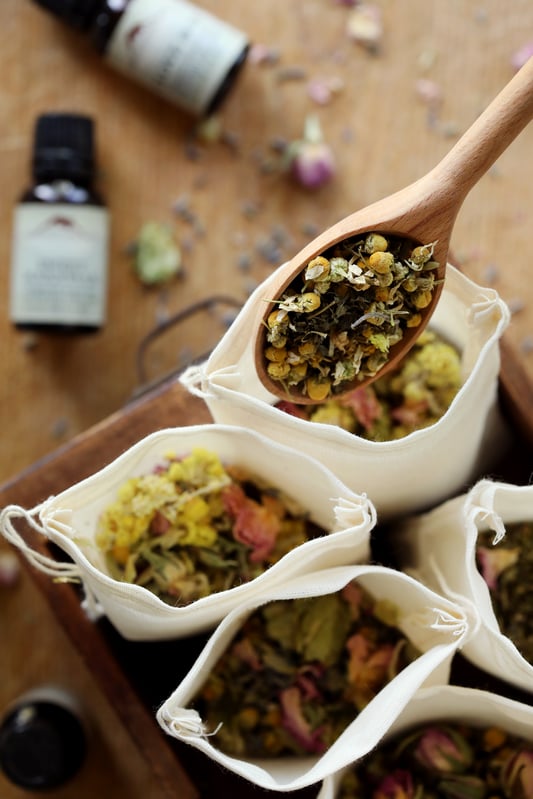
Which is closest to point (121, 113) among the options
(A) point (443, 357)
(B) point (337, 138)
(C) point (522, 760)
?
(B) point (337, 138)

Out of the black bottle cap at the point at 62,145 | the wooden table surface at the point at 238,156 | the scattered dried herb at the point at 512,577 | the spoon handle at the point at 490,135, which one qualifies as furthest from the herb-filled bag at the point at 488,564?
the black bottle cap at the point at 62,145

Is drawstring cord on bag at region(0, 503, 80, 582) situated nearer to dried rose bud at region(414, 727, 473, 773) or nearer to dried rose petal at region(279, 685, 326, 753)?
dried rose petal at region(279, 685, 326, 753)

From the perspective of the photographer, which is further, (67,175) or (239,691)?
(67,175)

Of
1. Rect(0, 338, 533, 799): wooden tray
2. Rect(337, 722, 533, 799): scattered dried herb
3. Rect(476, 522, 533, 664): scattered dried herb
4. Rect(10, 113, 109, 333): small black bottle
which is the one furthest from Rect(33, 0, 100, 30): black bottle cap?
Rect(337, 722, 533, 799): scattered dried herb

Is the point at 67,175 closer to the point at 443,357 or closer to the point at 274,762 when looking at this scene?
the point at 443,357

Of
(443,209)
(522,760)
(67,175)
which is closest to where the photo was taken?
(443,209)

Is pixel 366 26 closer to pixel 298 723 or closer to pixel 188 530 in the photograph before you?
pixel 188 530

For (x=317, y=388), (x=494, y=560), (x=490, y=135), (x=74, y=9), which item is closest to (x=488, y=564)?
(x=494, y=560)
